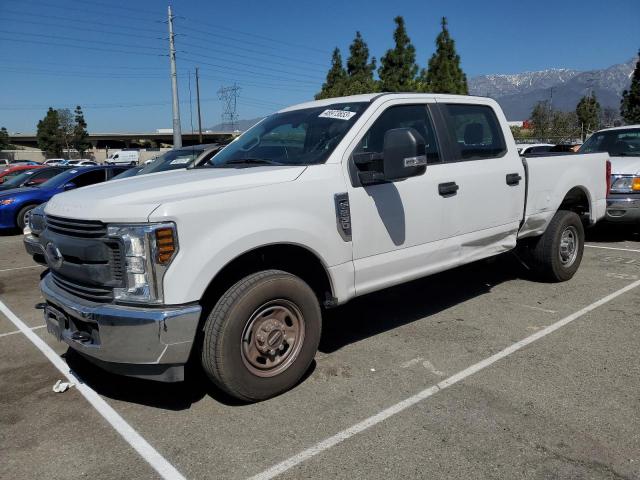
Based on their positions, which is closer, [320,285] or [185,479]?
[185,479]

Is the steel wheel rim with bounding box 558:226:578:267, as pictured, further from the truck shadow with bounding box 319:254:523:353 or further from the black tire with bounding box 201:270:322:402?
the black tire with bounding box 201:270:322:402

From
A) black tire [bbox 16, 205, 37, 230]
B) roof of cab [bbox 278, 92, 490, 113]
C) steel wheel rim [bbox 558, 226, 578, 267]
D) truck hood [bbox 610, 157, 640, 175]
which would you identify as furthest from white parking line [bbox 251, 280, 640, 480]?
black tire [bbox 16, 205, 37, 230]

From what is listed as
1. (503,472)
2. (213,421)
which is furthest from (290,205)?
(503,472)

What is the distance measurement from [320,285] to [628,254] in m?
6.10

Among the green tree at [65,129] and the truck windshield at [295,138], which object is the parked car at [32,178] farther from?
the green tree at [65,129]

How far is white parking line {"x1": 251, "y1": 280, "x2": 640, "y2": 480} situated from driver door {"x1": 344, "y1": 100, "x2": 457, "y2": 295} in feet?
2.76

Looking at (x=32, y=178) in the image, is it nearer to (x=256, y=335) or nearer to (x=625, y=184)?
(x=256, y=335)

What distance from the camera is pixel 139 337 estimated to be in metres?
2.99

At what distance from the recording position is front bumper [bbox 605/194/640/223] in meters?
8.41

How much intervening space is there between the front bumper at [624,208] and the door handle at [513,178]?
4.30m

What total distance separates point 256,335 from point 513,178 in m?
3.10

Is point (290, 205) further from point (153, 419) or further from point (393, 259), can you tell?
point (153, 419)

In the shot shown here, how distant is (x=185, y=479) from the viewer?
8.94 ft

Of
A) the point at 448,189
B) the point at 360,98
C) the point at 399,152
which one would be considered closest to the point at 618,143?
the point at 448,189
